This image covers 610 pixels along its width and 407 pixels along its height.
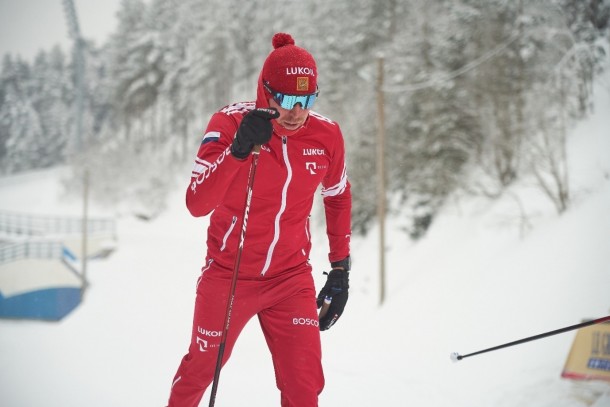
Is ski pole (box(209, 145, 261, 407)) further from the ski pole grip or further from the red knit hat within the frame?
the ski pole grip

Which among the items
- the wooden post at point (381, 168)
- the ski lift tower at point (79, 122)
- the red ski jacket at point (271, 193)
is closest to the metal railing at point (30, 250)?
the ski lift tower at point (79, 122)

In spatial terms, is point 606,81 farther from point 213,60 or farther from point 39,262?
point 213,60

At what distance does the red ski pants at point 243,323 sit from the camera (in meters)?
2.16

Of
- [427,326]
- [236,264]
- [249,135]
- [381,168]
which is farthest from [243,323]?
[381,168]

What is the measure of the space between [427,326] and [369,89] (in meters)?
12.1

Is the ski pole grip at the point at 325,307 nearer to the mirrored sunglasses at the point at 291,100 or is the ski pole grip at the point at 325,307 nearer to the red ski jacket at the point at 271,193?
the red ski jacket at the point at 271,193

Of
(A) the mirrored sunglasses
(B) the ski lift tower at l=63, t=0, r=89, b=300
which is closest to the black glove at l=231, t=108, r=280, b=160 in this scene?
(A) the mirrored sunglasses

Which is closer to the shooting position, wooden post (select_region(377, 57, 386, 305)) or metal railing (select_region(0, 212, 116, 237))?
wooden post (select_region(377, 57, 386, 305))

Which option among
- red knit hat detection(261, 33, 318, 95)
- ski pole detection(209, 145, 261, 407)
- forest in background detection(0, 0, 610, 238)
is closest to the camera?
ski pole detection(209, 145, 261, 407)

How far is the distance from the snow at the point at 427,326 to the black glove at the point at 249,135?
115 inches

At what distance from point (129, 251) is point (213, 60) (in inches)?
624

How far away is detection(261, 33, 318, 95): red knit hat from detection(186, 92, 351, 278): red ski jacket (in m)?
0.15

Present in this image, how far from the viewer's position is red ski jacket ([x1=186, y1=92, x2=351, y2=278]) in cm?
208

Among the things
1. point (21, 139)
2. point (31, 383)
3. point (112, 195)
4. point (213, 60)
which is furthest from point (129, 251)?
point (213, 60)
